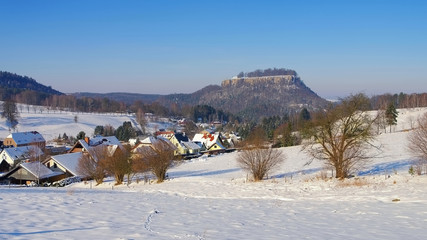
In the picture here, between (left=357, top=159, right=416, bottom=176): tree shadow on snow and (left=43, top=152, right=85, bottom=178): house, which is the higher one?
(left=357, top=159, right=416, bottom=176): tree shadow on snow

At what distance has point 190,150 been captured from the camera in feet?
249

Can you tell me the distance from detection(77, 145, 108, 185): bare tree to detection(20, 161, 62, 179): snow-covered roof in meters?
7.78

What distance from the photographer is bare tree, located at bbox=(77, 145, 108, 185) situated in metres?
31.4

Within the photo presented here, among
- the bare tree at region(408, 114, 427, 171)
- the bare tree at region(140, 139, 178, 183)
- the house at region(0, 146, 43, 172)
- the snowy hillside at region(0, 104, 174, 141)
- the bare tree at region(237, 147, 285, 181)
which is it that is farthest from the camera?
the snowy hillside at region(0, 104, 174, 141)

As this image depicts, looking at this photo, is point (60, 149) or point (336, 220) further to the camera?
point (60, 149)

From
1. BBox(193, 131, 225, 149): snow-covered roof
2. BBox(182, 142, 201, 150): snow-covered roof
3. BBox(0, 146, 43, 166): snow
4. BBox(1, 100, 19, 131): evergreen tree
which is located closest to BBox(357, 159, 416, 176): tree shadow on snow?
BBox(0, 146, 43, 166): snow

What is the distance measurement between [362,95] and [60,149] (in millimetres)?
66039

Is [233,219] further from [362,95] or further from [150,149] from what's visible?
[150,149]

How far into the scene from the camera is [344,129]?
66.2ft

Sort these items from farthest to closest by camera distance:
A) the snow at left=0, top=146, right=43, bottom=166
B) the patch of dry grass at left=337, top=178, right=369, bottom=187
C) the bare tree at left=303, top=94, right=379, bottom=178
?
the snow at left=0, top=146, right=43, bottom=166 < the bare tree at left=303, top=94, right=379, bottom=178 < the patch of dry grass at left=337, top=178, right=369, bottom=187

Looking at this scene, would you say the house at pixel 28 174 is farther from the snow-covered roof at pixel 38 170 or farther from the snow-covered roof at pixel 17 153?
the snow-covered roof at pixel 17 153

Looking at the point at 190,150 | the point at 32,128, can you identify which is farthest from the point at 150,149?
the point at 32,128

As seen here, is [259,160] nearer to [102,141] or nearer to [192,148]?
[102,141]

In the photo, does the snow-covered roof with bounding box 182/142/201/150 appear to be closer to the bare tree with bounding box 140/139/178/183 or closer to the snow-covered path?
the bare tree with bounding box 140/139/178/183
